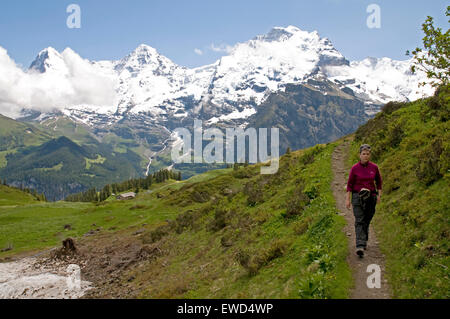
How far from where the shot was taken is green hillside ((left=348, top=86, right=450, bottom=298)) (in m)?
10.2

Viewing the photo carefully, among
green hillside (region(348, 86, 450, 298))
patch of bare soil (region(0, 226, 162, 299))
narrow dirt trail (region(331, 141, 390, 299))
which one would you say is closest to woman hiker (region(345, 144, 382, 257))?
narrow dirt trail (region(331, 141, 390, 299))

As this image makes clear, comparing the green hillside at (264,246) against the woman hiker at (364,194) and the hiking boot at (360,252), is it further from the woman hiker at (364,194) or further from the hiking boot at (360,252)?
the woman hiker at (364,194)

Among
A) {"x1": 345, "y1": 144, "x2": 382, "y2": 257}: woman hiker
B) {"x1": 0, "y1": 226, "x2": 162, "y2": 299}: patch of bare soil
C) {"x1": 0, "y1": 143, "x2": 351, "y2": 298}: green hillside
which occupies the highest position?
{"x1": 345, "y1": 144, "x2": 382, "y2": 257}: woman hiker

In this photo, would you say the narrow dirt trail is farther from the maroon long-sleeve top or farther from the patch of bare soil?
the patch of bare soil

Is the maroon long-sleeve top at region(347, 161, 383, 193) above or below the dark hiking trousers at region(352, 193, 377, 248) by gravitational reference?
above

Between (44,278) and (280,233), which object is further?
(44,278)

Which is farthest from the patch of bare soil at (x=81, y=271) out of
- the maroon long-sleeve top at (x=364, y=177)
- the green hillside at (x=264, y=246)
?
the maroon long-sleeve top at (x=364, y=177)

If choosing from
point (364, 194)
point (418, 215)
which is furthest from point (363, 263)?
point (418, 215)

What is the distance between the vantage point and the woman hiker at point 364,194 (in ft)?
42.1

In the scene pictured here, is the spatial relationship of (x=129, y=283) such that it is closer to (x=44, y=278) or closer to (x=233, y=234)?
(x=233, y=234)

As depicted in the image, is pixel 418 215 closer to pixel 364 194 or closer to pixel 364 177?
pixel 364 194

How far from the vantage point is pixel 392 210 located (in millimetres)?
16594

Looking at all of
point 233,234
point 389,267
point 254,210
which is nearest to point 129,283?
point 233,234
